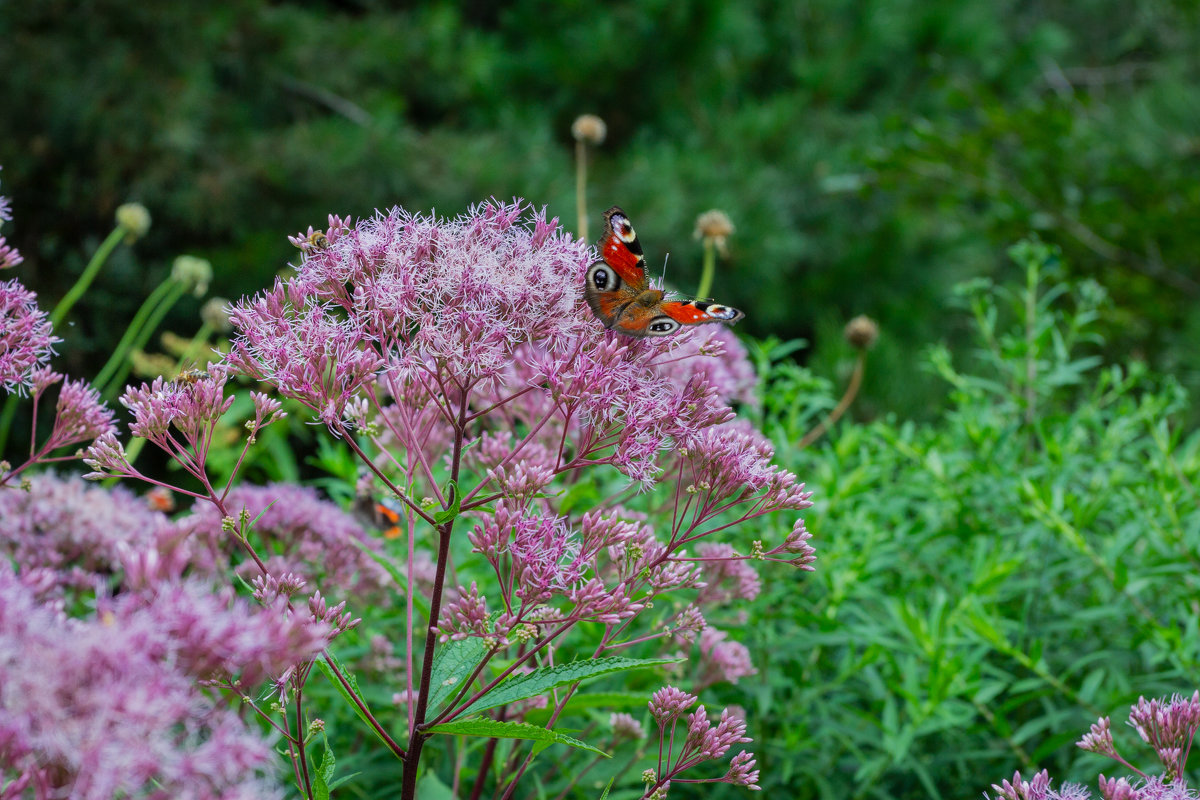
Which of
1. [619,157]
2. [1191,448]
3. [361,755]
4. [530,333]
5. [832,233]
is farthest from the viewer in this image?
[832,233]

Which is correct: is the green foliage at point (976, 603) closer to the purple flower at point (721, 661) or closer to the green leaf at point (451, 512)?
the purple flower at point (721, 661)

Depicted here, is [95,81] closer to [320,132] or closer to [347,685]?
[320,132]

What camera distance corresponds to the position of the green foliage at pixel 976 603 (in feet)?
6.96

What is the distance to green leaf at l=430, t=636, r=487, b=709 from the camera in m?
1.38

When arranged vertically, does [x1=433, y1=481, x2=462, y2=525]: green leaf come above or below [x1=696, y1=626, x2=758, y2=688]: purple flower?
above

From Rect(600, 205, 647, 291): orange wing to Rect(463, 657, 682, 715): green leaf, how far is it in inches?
25.0

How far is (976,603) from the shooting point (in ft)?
7.02

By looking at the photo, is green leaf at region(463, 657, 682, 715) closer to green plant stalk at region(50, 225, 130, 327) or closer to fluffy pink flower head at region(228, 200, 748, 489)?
fluffy pink flower head at region(228, 200, 748, 489)

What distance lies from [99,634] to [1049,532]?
7.60ft

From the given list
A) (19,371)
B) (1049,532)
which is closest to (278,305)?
(19,371)

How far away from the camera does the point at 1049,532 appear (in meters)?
2.44

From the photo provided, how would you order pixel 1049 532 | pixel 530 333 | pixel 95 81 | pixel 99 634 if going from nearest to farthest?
1. pixel 99 634
2. pixel 530 333
3. pixel 1049 532
4. pixel 95 81

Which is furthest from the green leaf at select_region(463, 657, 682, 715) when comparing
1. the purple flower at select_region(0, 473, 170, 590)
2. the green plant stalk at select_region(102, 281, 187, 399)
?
the green plant stalk at select_region(102, 281, 187, 399)

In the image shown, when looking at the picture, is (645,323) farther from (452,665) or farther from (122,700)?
(122,700)
